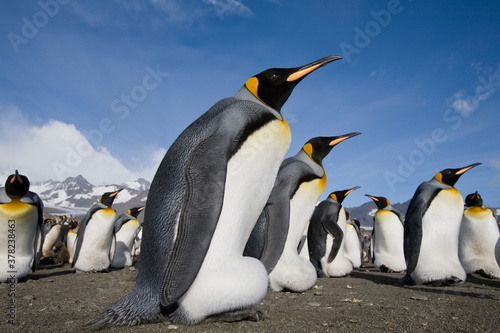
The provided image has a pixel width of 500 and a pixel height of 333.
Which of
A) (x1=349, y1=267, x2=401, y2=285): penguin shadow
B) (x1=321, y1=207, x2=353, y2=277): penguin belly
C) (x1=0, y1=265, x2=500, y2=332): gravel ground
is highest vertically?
(x1=0, y1=265, x2=500, y2=332): gravel ground

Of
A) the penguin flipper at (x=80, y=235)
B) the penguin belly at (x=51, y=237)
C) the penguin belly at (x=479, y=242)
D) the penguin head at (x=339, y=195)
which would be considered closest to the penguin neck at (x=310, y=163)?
the penguin head at (x=339, y=195)

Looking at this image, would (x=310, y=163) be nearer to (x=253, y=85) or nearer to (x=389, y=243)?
(x=253, y=85)

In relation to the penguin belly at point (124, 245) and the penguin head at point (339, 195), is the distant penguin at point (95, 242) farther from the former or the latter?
the penguin head at point (339, 195)

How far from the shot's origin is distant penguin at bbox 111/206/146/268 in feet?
26.1

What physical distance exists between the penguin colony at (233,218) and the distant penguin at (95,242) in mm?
1373

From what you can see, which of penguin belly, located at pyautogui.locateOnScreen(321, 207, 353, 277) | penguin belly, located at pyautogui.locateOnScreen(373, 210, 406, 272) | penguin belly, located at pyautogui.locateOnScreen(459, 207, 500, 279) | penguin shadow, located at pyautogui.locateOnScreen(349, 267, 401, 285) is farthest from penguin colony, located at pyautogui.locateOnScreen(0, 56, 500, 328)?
penguin belly, located at pyautogui.locateOnScreen(373, 210, 406, 272)

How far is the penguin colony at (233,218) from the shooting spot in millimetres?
1854

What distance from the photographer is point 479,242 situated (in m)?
5.85

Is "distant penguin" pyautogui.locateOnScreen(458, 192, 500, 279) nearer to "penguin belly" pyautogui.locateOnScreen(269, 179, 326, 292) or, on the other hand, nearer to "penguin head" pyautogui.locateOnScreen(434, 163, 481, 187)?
"penguin head" pyautogui.locateOnScreen(434, 163, 481, 187)

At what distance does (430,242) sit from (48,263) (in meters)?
8.55

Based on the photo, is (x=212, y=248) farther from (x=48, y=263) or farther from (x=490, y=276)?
(x=48, y=263)

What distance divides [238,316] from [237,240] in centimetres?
40

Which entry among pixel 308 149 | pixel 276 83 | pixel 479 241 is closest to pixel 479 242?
pixel 479 241

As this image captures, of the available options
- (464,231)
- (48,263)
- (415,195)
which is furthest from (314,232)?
(48,263)
